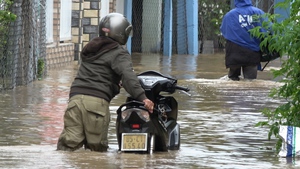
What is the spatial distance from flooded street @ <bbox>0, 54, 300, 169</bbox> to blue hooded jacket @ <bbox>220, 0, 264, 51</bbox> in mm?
718

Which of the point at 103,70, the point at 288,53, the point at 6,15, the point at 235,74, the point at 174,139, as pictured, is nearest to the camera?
the point at 103,70

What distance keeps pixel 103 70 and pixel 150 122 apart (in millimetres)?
641

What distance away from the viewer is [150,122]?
9141mm

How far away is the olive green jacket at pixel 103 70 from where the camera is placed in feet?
30.0

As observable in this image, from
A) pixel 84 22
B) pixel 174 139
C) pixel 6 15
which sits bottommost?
pixel 174 139

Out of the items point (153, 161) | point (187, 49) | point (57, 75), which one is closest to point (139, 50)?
point (187, 49)

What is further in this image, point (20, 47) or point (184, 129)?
point (20, 47)

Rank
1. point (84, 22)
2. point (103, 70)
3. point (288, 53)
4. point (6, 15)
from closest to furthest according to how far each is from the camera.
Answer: point (103, 70), point (288, 53), point (6, 15), point (84, 22)

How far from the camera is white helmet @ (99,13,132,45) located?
9430 millimetres

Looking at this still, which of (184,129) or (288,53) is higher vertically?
(288,53)

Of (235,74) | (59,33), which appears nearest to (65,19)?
(59,33)

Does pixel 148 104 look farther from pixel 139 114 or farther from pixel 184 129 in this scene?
pixel 184 129

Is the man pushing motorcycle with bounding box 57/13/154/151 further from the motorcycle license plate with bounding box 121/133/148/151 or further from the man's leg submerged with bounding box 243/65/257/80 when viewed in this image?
the man's leg submerged with bounding box 243/65/257/80

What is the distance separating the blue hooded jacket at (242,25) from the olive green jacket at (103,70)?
29.7 ft
